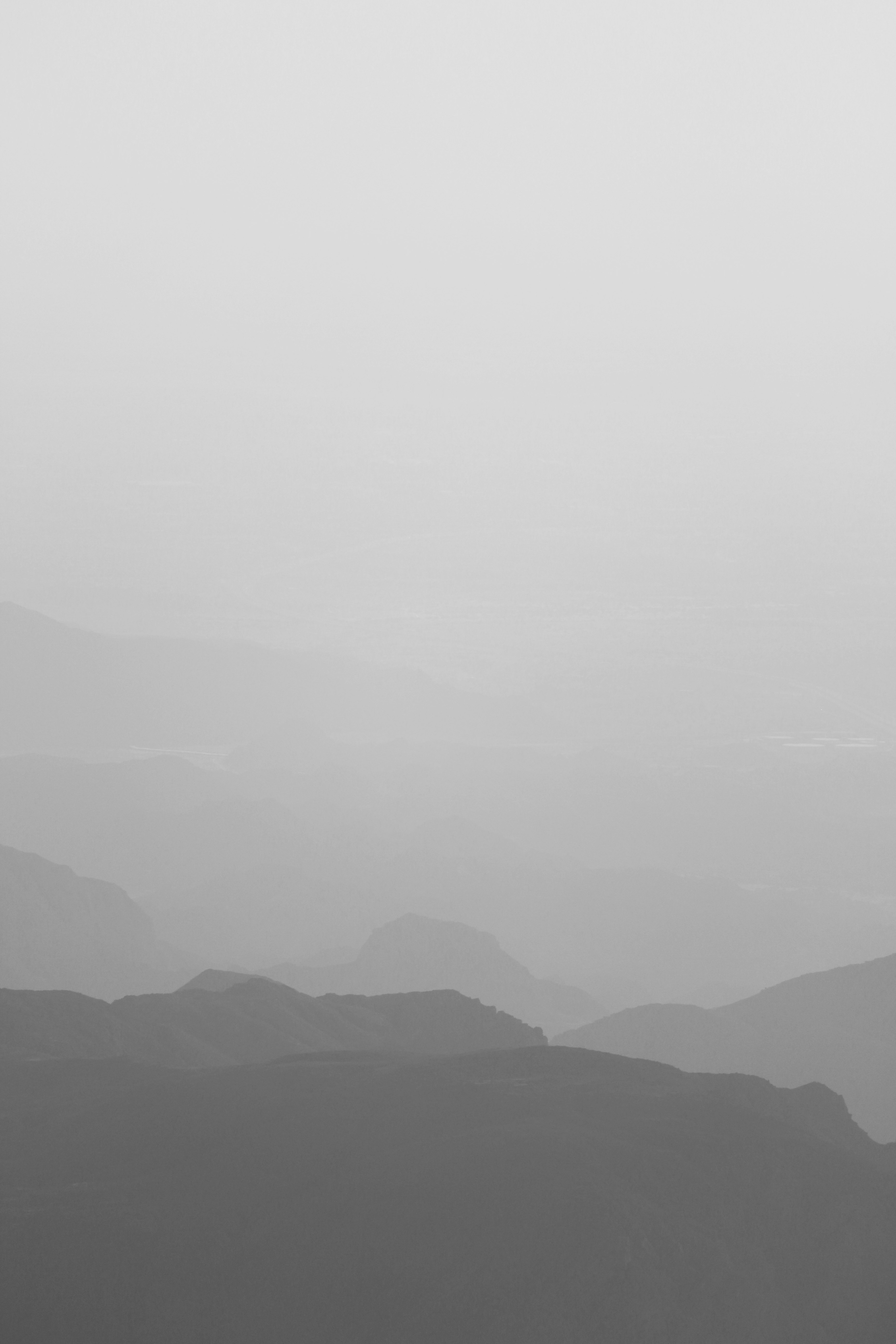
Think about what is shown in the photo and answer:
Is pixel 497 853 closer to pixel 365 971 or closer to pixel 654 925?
pixel 654 925

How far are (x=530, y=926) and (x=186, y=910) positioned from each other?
1969 cm

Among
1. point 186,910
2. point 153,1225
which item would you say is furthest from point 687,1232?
point 186,910

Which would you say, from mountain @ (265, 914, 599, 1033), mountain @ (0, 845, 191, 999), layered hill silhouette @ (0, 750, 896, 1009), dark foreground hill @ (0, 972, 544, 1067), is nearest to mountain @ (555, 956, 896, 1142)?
dark foreground hill @ (0, 972, 544, 1067)

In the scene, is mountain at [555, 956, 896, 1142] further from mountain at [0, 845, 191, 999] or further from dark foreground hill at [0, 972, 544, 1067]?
mountain at [0, 845, 191, 999]

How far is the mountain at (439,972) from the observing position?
188ft

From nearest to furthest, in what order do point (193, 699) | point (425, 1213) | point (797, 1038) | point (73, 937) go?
point (425, 1213)
point (797, 1038)
point (73, 937)
point (193, 699)

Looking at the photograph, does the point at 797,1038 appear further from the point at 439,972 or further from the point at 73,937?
the point at 73,937

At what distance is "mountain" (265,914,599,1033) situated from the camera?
57.2 m

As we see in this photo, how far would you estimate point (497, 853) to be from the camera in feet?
298

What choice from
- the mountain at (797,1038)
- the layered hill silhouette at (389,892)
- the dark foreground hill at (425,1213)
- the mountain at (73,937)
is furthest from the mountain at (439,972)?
the dark foreground hill at (425,1213)

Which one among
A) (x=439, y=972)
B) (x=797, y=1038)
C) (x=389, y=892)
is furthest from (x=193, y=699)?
(x=797, y=1038)

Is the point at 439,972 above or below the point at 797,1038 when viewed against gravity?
below

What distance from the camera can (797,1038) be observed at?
1762 inches

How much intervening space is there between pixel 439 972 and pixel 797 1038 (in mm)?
17560
